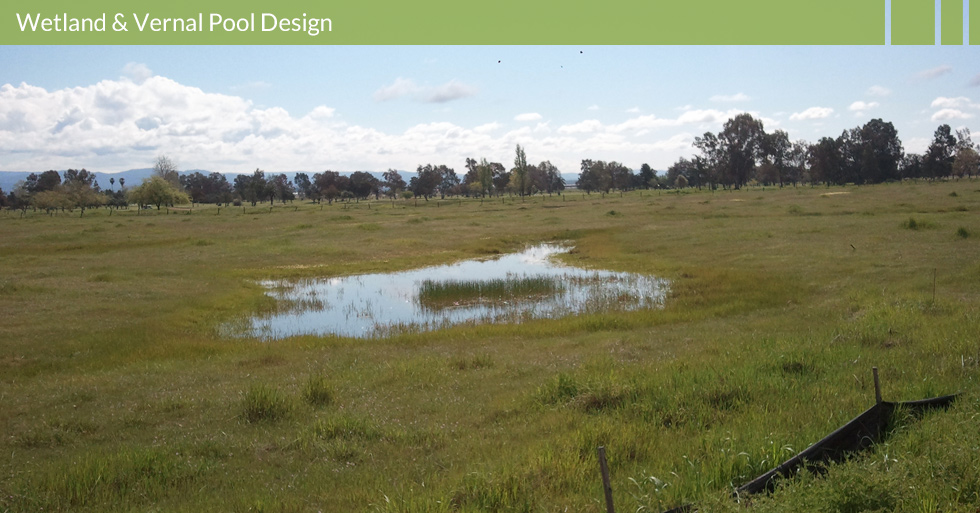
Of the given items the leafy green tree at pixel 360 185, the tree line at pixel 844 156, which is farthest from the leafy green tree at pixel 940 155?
the leafy green tree at pixel 360 185

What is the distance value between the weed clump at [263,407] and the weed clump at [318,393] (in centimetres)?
52

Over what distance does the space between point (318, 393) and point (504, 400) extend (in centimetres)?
336

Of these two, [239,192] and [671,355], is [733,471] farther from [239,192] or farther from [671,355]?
[239,192]

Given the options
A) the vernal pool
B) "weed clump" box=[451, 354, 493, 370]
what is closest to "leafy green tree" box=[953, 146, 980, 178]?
the vernal pool

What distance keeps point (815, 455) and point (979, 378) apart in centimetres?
501

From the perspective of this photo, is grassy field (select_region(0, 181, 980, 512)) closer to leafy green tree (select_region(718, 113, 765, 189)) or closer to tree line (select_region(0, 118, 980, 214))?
tree line (select_region(0, 118, 980, 214))

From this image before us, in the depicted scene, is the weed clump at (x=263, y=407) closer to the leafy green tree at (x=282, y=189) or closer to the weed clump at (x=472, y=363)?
the weed clump at (x=472, y=363)

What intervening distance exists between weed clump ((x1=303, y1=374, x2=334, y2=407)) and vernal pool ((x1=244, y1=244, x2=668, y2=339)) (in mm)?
8719

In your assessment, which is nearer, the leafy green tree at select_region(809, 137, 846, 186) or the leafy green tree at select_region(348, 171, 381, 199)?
the leafy green tree at select_region(809, 137, 846, 186)

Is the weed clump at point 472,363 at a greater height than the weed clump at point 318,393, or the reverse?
the weed clump at point 318,393

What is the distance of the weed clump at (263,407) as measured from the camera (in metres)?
10.7

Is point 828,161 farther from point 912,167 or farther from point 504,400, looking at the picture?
point 504,400

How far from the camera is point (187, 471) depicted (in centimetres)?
838

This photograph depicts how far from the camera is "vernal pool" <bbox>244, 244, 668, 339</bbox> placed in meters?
22.3
